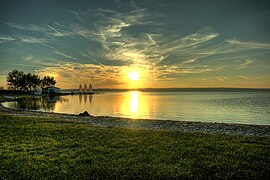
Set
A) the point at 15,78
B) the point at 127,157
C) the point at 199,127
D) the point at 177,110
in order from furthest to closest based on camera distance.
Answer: the point at 15,78 < the point at 177,110 < the point at 199,127 < the point at 127,157

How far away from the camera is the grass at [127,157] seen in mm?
9539

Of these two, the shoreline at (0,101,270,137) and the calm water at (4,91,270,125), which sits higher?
the shoreline at (0,101,270,137)

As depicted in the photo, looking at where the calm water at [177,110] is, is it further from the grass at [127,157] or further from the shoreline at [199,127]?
the grass at [127,157]

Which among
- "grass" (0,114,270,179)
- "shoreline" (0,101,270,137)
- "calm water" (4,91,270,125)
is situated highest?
"grass" (0,114,270,179)

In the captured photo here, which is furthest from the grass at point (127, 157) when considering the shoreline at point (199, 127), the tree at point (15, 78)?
the tree at point (15, 78)

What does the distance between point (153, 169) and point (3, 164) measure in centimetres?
718

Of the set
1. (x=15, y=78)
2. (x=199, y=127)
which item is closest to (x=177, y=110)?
(x=199, y=127)

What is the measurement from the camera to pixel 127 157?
1164cm

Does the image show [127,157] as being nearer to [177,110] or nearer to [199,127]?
[199,127]

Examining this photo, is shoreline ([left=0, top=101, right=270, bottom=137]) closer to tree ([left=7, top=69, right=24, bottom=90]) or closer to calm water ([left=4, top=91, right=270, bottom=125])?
calm water ([left=4, top=91, right=270, bottom=125])

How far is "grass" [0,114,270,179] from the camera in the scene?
9539mm

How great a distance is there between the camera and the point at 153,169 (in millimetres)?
9969

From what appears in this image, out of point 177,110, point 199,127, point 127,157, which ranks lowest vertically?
Result: point 177,110

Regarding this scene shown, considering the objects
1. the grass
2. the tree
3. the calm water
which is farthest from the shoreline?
the tree
